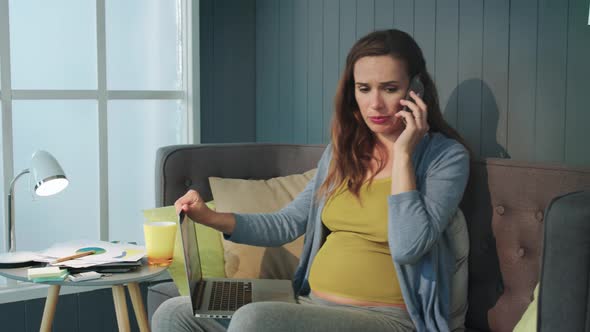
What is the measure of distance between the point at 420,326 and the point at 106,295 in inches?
68.6

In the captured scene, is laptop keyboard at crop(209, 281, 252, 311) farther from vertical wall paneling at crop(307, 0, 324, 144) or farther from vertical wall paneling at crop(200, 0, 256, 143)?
vertical wall paneling at crop(200, 0, 256, 143)

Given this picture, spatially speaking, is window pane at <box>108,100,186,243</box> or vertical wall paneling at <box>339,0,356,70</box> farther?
window pane at <box>108,100,186,243</box>

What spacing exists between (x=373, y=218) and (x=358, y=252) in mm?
97

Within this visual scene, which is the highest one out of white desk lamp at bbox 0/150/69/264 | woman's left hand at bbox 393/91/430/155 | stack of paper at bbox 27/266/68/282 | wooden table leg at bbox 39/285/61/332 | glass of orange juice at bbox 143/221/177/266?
woman's left hand at bbox 393/91/430/155

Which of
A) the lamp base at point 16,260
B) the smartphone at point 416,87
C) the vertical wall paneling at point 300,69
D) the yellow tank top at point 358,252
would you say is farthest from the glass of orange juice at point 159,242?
the vertical wall paneling at point 300,69

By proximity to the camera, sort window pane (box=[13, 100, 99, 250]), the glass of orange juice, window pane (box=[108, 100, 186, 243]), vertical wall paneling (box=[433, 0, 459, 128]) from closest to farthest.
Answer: the glass of orange juice
vertical wall paneling (box=[433, 0, 459, 128])
window pane (box=[13, 100, 99, 250])
window pane (box=[108, 100, 186, 243])

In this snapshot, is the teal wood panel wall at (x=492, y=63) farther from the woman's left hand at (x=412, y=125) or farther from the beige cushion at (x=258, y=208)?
the beige cushion at (x=258, y=208)

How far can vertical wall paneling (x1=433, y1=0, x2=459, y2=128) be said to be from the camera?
2.45 meters

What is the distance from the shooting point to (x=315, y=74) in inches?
123

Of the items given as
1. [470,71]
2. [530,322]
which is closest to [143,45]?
[470,71]

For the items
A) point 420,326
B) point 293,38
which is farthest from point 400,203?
point 293,38

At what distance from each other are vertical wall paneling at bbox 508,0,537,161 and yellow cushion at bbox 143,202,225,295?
3.20 ft

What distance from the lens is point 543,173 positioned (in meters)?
1.94

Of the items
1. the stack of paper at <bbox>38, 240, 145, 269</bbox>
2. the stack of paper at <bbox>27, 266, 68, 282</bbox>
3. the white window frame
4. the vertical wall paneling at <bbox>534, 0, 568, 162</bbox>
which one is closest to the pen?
the stack of paper at <bbox>38, 240, 145, 269</bbox>
